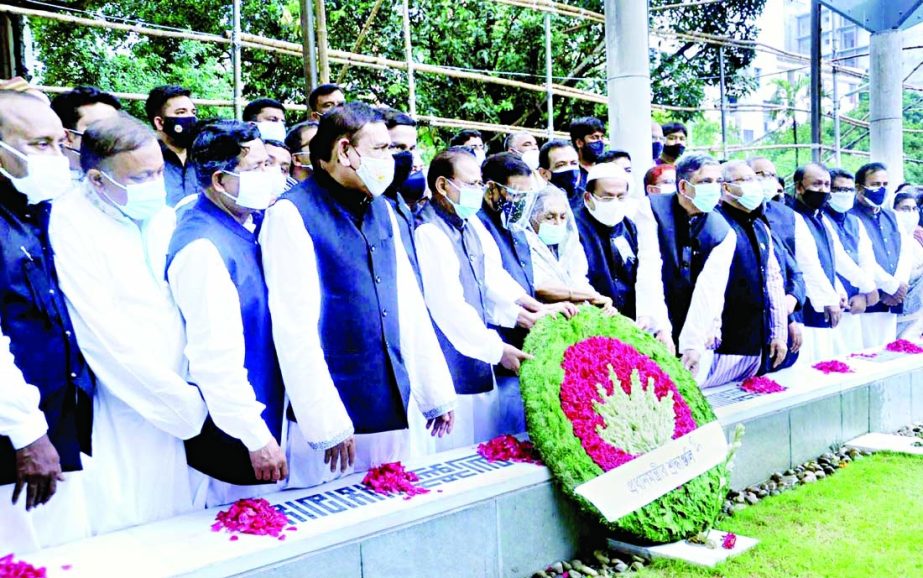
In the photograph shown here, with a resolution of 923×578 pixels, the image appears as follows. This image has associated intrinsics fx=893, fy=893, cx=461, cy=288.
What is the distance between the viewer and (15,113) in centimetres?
281

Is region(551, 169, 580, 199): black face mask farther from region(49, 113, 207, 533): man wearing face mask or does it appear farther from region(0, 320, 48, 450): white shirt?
region(0, 320, 48, 450): white shirt

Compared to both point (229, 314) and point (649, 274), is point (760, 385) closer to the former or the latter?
point (649, 274)

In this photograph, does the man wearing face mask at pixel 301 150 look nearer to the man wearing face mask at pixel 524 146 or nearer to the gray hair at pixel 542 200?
the gray hair at pixel 542 200

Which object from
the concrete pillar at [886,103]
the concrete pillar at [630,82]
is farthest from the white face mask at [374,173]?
the concrete pillar at [886,103]

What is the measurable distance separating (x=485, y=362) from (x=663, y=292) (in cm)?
160

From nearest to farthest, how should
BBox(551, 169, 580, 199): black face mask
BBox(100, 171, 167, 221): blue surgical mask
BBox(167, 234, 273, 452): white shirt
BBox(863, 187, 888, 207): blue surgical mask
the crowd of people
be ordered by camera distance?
the crowd of people → BBox(100, 171, 167, 221): blue surgical mask → BBox(167, 234, 273, 452): white shirt → BBox(551, 169, 580, 199): black face mask → BBox(863, 187, 888, 207): blue surgical mask

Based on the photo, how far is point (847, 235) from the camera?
7152 millimetres

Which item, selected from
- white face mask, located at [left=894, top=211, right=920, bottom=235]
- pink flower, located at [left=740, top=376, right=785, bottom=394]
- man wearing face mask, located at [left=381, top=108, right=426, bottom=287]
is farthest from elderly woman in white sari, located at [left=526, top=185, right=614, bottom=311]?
white face mask, located at [left=894, top=211, right=920, bottom=235]

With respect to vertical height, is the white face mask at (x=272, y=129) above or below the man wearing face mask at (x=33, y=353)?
above

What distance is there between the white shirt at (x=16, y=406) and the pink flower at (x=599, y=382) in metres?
2.22

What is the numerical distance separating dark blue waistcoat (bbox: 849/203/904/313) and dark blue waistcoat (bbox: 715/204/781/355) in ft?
7.30

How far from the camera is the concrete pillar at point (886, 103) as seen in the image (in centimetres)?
1068

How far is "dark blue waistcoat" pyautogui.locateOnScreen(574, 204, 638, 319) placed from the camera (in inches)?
201

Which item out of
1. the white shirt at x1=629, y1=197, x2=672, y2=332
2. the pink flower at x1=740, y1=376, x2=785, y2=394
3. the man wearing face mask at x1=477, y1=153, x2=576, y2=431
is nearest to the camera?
the man wearing face mask at x1=477, y1=153, x2=576, y2=431
